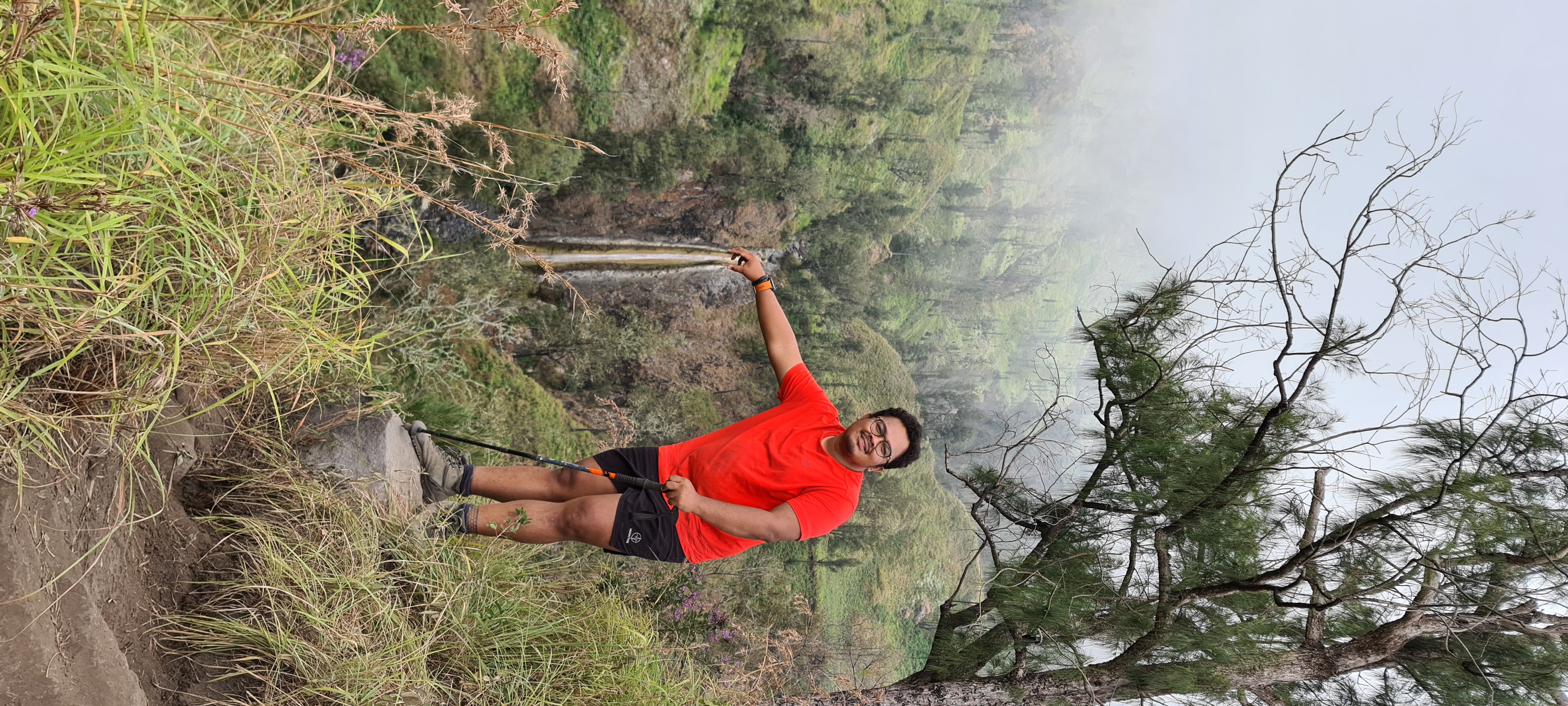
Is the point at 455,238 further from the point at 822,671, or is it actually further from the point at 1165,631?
the point at 1165,631

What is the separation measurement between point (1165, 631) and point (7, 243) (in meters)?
4.72

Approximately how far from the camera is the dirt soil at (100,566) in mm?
1924

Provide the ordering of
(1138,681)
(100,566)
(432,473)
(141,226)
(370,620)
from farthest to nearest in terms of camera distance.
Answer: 1. (1138,681)
2. (432,473)
3. (370,620)
4. (100,566)
5. (141,226)

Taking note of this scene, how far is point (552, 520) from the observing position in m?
3.46

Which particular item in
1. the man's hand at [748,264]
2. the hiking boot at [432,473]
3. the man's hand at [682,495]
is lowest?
the hiking boot at [432,473]

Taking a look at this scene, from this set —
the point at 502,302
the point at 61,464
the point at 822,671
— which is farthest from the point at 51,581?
the point at 502,302

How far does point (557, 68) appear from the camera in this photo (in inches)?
101

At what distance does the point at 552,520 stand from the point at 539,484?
23cm

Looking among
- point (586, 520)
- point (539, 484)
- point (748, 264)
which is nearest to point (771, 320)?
point (748, 264)

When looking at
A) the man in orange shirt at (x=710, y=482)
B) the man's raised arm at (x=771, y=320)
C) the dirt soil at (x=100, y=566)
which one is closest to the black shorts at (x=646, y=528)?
the man in orange shirt at (x=710, y=482)

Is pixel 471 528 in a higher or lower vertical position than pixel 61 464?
higher

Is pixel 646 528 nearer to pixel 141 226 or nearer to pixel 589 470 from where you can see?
pixel 589 470

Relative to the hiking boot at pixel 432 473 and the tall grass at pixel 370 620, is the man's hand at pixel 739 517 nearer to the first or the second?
the tall grass at pixel 370 620

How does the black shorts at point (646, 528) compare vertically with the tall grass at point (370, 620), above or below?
above
